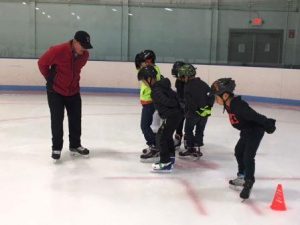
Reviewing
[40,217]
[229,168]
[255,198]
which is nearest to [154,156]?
[229,168]

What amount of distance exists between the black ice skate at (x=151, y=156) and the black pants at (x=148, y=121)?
8 cm

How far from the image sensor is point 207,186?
340cm

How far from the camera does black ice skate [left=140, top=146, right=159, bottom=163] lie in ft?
13.3

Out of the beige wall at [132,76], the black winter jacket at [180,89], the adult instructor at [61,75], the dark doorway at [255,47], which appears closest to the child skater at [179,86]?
the black winter jacket at [180,89]

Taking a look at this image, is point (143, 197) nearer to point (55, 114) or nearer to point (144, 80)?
point (144, 80)

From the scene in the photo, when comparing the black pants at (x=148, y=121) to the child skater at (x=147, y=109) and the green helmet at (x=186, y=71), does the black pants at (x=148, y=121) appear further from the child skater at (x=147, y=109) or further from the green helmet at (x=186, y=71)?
the green helmet at (x=186, y=71)

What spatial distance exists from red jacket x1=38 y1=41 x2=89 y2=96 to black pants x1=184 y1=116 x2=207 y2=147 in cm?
107

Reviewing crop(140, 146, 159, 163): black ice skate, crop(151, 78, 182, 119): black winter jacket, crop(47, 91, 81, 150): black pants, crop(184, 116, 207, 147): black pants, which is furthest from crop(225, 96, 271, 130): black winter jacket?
crop(47, 91, 81, 150): black pants

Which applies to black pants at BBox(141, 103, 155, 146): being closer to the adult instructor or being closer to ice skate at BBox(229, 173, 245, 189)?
the adult instructor

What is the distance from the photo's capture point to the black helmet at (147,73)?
143 inches

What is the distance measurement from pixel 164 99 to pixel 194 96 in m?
0.44

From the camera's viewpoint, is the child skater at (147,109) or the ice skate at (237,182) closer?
the ice skate at (237,182)

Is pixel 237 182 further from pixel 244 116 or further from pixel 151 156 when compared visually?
pixel 151 156

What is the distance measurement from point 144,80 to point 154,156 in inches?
31.4
